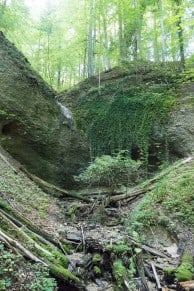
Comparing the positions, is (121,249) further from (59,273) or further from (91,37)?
(91,37)

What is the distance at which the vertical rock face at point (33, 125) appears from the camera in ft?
38.5

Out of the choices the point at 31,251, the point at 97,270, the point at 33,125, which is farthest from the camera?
the point at 33,125

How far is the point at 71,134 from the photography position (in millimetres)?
13922

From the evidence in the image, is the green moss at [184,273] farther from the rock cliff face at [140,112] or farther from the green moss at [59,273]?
the rock cliff face at [140,112]

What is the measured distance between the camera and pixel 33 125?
40.1 ft

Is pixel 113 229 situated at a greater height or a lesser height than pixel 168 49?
lesser

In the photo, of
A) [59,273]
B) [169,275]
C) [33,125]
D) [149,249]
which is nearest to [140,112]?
[33,125]

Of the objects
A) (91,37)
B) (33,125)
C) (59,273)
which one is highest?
(91,37)

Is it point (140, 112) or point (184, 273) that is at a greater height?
point (140, 112)

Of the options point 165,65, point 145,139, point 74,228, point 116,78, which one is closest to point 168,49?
point 165,65

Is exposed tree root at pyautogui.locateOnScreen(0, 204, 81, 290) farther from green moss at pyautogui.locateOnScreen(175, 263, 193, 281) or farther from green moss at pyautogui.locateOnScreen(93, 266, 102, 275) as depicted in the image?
green moss at pyautogui.locateOnScreen(175, 263, 193, 281)

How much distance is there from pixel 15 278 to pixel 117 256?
2787mm

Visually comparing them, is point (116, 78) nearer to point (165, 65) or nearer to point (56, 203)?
point (165, 65)

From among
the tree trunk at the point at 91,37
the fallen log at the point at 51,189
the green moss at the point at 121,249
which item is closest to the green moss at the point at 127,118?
the fallen log at the point at 51,189
